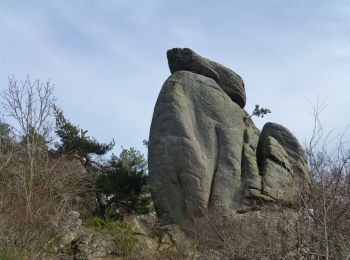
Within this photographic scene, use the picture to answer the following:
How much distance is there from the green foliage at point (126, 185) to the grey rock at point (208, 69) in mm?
3726

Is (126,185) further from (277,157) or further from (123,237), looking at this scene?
(123,237)

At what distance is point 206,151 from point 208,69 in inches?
139

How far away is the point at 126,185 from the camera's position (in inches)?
827

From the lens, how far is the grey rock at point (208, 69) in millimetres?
21359

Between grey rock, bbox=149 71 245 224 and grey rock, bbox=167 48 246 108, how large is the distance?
81 cm

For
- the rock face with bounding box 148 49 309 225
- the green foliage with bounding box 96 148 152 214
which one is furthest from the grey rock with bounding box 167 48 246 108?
the green foliage with bounding box 96 148 152 214

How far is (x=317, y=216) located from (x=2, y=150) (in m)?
14.9

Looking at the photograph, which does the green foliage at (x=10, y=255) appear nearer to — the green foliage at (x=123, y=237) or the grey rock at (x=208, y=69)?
the green foliage at (x=123, y=237)

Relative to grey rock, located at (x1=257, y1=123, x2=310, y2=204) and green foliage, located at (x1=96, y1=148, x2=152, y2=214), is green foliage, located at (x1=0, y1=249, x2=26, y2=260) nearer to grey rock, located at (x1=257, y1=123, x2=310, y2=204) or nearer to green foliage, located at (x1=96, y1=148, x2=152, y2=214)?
grey rock, located at (x1=257, y1=123, x2=310, y2=204)

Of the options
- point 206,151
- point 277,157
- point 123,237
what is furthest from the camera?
point 277,157

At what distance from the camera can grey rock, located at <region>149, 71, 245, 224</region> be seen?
60.1 ft

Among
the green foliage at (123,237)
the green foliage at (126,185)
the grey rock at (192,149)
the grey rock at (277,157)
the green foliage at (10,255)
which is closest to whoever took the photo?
the green foliage at (10,255)

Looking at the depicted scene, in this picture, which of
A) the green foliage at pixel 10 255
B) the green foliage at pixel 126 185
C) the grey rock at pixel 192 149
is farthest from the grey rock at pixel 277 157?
the green foliage at pixel 10 255

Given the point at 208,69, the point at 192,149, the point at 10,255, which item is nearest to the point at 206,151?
the point at 192,149
